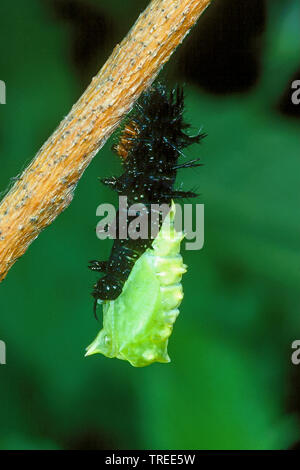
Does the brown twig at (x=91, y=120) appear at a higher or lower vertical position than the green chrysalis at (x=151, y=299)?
higher

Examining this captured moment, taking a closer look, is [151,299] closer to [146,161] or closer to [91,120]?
[146,161]

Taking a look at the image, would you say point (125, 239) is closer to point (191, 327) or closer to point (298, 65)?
point (191, 327)

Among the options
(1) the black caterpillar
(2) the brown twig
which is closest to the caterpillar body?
(1) the black caterpillar

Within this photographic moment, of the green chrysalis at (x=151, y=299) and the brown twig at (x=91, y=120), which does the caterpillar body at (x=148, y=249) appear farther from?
the brown twig at (x=91, y=120)

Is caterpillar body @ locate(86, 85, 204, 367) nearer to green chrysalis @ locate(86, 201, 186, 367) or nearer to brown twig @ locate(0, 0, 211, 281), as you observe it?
green chrysalis @ locate(86, 201, 186, 367)

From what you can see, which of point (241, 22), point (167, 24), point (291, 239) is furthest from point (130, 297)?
point (241, 22)

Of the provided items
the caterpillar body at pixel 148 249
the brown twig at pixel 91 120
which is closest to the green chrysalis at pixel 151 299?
the caterpillar body at pixel 148 249

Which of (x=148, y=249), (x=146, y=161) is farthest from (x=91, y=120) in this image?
(x=148, y=249)
